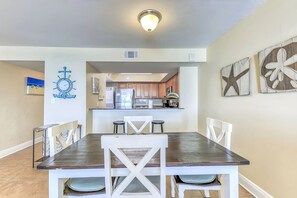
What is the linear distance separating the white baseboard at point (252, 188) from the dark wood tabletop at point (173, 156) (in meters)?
0.96

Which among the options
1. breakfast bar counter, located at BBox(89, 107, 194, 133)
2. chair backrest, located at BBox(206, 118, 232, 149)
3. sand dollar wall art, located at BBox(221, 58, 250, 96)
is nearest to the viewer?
chair backrest, located at BBox(206, 118, 232, 149)

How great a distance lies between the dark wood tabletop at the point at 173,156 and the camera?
1280mm

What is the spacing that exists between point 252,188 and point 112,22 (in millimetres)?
2767

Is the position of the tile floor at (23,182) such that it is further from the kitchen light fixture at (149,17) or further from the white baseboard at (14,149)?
the kitchen light fixture at (149,17)

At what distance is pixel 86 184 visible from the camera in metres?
1.52

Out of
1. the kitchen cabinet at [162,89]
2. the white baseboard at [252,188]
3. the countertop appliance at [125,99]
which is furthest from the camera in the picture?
the kitchen cabinet at [162,89]

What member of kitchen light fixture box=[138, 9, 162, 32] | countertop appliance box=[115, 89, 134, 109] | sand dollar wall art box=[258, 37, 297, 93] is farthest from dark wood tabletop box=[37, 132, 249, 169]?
countertop appliance box=[115, 89, 134, 109]

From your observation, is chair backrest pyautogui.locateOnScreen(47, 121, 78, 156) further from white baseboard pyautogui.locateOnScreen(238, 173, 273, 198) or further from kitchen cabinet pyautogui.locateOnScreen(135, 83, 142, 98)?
kitchen cabinet pyautogui.locateOnScreen(135, 83, 142, 98)

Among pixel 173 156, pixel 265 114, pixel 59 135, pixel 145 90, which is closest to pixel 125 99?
pixel 145 90

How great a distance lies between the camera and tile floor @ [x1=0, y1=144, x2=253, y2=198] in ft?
7.57

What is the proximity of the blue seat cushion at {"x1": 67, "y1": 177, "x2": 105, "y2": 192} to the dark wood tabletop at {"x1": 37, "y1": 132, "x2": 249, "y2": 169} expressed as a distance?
0.76ft

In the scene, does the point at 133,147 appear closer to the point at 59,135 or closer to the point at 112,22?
the point at 59,135

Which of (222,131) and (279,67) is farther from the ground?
(279,67)

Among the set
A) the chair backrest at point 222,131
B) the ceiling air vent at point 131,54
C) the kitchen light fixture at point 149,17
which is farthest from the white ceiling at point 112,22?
the chair backrest at point 222,131
